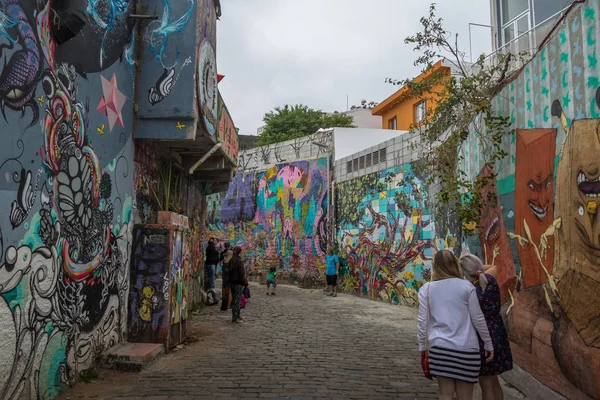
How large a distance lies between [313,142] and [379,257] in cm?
669

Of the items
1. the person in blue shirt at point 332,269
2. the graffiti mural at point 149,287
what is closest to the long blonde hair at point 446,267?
the graffiti mural at point 149,287

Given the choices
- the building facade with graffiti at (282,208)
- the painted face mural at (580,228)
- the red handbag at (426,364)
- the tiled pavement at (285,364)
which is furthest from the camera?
the building facade with graffiti at (282,208)

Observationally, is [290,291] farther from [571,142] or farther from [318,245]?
[571,142]

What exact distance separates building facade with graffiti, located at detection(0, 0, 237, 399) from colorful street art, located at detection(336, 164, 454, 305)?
6472mm

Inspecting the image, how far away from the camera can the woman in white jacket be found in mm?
3916

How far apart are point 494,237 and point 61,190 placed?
578 centimetres

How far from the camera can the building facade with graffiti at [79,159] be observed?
463 cm

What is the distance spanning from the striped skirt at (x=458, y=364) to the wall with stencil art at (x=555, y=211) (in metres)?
1.21

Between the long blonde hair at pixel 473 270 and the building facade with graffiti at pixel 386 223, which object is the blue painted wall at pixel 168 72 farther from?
the building facade with graffiti at pixel 386 223

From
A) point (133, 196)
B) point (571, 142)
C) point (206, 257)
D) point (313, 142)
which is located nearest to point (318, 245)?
point (313, 142)

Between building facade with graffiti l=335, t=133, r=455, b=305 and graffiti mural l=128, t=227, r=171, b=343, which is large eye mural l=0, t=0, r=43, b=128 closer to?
graffiti mural l=128, t=227, r=171, b=343

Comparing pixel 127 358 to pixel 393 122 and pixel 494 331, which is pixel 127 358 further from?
pixel 393 122

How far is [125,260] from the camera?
7504 mm

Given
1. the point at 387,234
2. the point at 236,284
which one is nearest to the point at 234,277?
the point at 236,284
